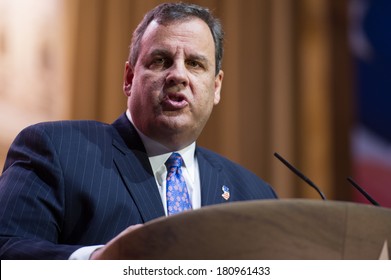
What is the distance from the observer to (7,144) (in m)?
3.37

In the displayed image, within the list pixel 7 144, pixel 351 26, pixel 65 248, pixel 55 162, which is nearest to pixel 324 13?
pixel 351 26

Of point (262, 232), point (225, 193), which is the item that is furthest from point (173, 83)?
point (262, 232)

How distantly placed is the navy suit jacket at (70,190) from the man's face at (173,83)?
10cm

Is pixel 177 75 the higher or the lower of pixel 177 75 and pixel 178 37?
the lower

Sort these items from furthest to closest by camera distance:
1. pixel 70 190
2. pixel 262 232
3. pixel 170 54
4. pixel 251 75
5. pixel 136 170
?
pixel 251 75
pixel 170 54
pixel 136 170
pixel 70 190
pixel 262 232

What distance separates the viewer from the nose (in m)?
2.01

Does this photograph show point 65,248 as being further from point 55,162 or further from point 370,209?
point 370,209

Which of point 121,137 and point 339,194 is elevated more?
point 121,137

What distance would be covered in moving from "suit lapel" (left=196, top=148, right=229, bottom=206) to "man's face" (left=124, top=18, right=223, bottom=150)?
0.12 meters

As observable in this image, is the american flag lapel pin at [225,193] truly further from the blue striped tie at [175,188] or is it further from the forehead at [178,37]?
the forehead at [178,37]

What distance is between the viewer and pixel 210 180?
214 centimetres

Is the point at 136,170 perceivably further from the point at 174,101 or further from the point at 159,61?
the point at 159,61

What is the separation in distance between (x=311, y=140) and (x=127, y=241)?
2975 mm

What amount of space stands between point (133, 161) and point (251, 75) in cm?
220
